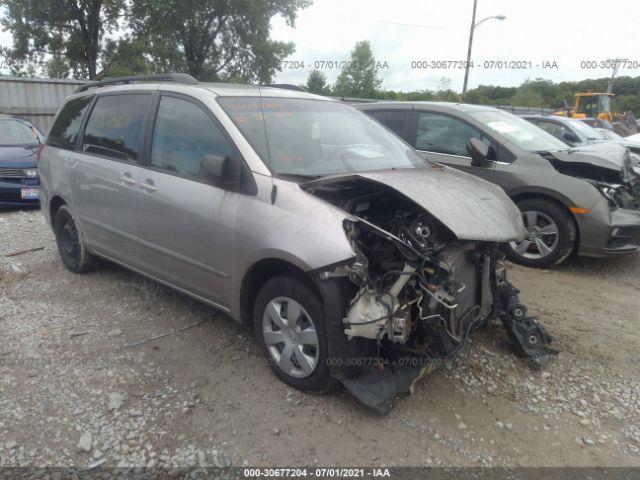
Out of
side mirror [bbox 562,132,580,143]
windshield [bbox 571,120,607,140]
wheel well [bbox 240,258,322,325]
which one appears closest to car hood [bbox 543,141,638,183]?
wheel well [bbox 240,258,322,325]

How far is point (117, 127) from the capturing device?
163 inches

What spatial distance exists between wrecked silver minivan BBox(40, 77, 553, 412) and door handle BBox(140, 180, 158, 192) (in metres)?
0.01

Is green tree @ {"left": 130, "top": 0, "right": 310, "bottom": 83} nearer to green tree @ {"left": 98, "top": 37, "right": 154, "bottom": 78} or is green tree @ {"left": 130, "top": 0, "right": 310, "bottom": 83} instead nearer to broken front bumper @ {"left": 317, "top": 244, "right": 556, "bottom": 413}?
green tree @ {"left": 98, "top": 37, "right": 154, "bottom": 78}

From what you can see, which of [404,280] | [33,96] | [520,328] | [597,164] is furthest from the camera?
[33,96]

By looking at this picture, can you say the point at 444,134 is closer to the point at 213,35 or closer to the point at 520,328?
the point at 520,328

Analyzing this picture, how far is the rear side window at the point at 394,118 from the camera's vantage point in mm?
6172

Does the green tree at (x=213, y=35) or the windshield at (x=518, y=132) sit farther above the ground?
the green tree at (x=213, y=35)

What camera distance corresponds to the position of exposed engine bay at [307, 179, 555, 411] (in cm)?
260

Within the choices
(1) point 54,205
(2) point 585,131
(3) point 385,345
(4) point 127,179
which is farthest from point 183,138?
(2) point 585,131

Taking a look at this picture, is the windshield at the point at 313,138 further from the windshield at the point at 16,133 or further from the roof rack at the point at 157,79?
the windshield at the point at 16,133

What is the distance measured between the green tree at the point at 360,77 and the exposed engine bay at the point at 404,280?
4094 centimetres

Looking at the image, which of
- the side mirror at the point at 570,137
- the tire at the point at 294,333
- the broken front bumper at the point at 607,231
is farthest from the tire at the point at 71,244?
the side mirror at the point at 570,137

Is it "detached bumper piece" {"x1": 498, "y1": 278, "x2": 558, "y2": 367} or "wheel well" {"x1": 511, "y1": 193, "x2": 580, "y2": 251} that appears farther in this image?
"wheel well" {"x1": 511, "y1": 193, "x2": 580, "y2": 251}

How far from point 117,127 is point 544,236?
427 centimetres
